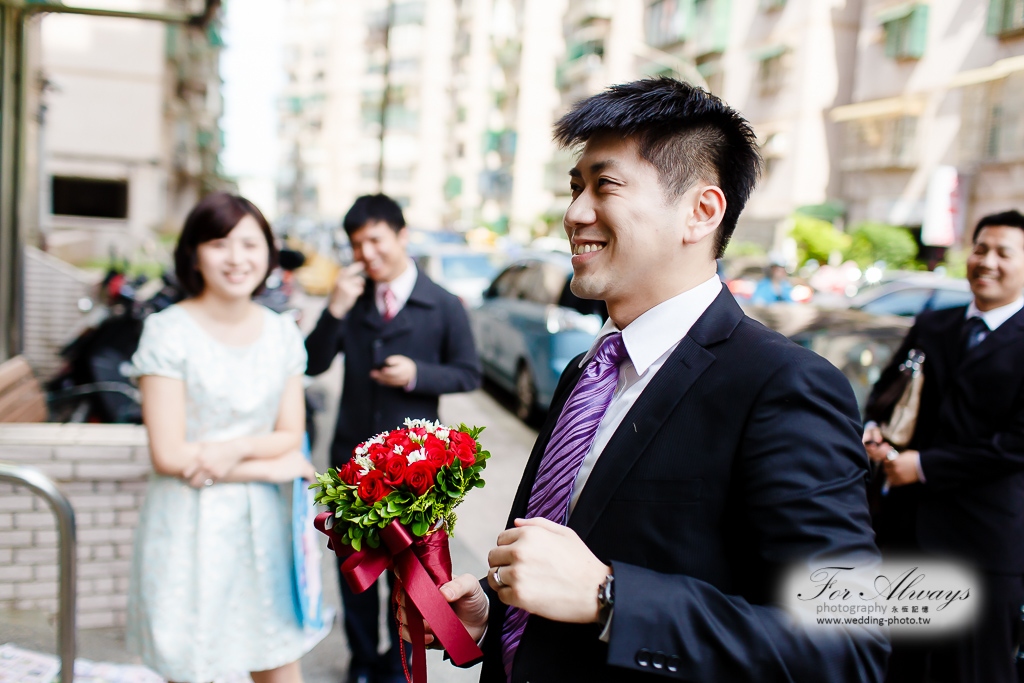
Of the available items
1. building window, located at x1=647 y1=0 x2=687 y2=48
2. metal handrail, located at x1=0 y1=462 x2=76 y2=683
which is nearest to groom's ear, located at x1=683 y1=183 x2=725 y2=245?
metal handrail, located at x1=0 y1=462 x2=76 y2=683

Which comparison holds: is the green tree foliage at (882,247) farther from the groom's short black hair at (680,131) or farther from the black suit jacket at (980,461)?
the groom's short black hair at (680,131)

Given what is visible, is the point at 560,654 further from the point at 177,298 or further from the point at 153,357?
the point at 177,298

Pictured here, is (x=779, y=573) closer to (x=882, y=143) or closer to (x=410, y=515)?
(x=410, y=515)

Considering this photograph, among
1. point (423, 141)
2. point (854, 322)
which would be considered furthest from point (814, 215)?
point (423, 141)

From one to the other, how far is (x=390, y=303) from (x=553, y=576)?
2490mm

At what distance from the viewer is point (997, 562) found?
2.79 m

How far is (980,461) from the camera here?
2.76m

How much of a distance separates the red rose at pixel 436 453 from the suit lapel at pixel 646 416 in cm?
26

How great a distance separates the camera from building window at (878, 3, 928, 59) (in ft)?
70.0

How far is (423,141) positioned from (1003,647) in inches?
2575

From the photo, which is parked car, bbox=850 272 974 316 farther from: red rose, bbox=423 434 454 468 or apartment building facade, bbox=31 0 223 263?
apartment building facade, bbox=31 0 223 263

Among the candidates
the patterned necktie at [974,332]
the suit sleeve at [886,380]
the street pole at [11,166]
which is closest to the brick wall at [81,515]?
the street pole at [11,166]

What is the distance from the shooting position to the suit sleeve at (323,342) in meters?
3.48

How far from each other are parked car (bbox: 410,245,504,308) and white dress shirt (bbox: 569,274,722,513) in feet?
38.7
